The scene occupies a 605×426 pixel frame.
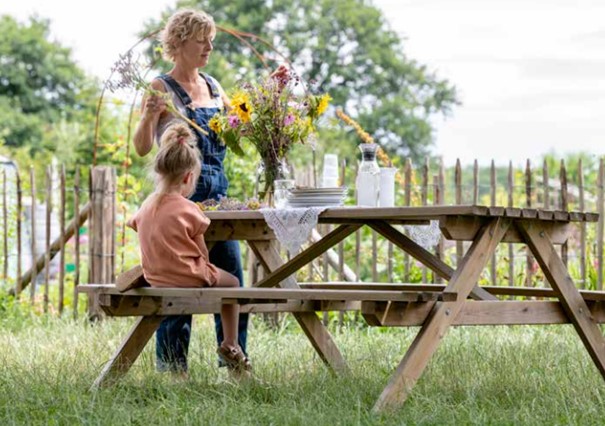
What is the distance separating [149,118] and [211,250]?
743mm

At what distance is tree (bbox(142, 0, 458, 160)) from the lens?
1319 inches

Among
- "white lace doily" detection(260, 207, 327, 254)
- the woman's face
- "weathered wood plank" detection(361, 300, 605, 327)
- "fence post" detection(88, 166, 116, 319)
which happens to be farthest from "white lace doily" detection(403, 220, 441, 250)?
"fence post" detection(88, 166, 116, 319)

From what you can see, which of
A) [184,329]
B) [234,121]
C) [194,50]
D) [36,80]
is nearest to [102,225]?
[184,329]

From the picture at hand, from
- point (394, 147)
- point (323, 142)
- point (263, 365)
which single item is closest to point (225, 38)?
point (323, 142)

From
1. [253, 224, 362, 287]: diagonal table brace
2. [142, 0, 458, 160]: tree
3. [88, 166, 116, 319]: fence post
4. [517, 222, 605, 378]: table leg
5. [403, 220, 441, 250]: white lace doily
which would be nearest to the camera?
[517, 222, 605, 378]: table leg

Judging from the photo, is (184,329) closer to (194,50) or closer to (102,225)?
(194,50)

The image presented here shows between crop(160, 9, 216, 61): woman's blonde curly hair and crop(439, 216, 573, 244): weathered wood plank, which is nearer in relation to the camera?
crop(439, 216, 573, 244): weathered wood plank

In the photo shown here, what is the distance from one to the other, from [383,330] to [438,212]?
3.56 m

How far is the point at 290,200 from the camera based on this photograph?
472 centimetres

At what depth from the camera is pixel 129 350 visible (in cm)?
499

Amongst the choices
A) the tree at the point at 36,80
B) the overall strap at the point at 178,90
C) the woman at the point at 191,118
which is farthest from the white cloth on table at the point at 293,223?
the tree at the point at 36,80

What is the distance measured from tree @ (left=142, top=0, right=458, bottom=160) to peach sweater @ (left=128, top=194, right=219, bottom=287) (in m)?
28.0

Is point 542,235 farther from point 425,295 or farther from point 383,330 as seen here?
point 383,330

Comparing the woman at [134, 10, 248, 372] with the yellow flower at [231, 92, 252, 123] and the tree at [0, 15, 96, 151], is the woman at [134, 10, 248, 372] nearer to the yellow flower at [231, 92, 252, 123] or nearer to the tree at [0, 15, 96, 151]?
the yellow flower at [231, 92, 252, 123]
